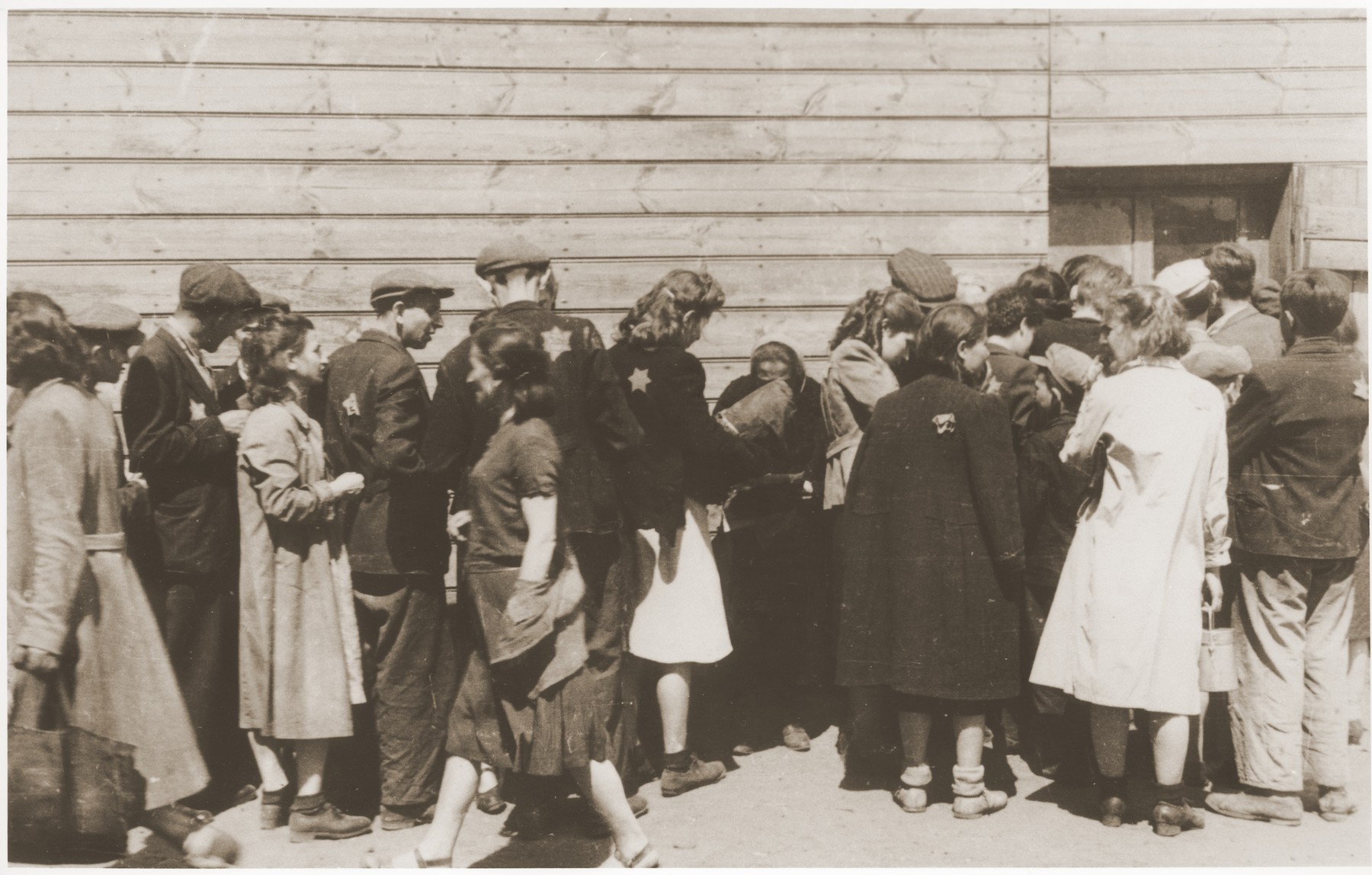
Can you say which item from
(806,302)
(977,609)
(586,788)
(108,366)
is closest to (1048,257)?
(806,302)

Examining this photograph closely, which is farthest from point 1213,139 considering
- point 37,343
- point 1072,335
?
point 37,343

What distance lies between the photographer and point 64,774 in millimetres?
3729

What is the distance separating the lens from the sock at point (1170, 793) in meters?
4.14

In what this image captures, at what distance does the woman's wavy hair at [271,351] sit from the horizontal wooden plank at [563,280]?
4.73 feet

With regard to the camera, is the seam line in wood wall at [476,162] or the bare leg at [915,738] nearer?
the bare leg at [915,738]

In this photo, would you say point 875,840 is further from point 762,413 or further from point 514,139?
point 514,139

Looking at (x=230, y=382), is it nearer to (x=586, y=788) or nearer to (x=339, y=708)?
(x=339, y=708)

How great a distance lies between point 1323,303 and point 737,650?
2863 mm

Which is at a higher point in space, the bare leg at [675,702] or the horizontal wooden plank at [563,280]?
the horizontal wooden plank at [563,280]

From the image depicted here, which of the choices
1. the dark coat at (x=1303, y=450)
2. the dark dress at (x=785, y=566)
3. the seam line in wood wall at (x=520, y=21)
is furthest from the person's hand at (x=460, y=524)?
the dark coat at (x=1303, y=450)

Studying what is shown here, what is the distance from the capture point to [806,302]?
601 centimetres

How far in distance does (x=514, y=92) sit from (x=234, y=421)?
2331 mm

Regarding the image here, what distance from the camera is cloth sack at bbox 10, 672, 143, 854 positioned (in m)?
3.67

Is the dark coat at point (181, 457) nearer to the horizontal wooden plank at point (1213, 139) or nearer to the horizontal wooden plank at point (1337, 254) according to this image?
the horizontal wooden plank at point (1213, 139)
